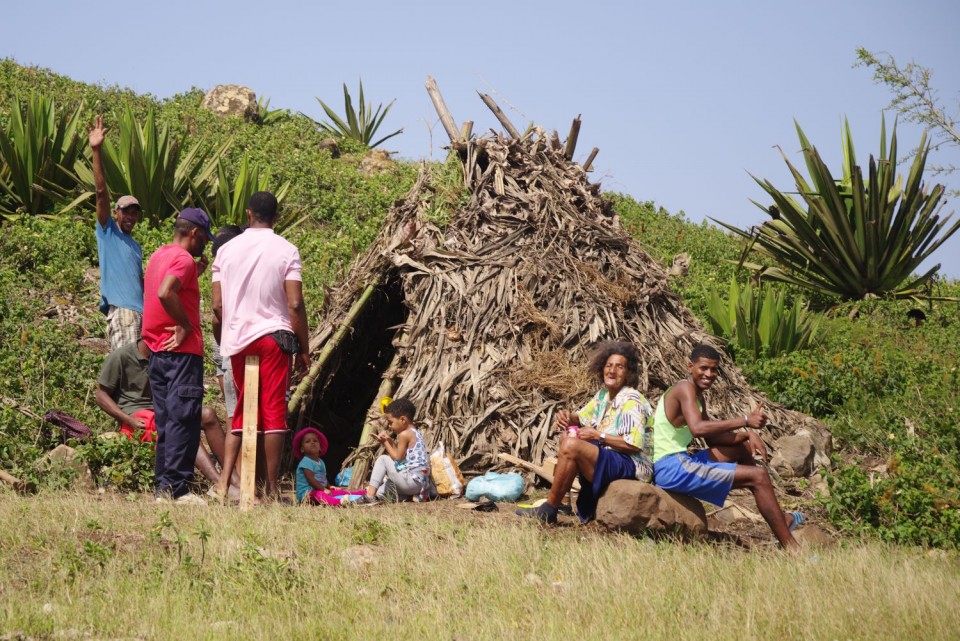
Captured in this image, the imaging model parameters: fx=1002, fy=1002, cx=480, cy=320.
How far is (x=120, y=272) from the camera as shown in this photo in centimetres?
739

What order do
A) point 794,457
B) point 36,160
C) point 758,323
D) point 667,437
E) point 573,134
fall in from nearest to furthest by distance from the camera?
point 667,437 → point 794,457 → point 573,134 → point 758,323 → point 36,160

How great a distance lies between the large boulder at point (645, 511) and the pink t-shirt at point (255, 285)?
90.0 inches

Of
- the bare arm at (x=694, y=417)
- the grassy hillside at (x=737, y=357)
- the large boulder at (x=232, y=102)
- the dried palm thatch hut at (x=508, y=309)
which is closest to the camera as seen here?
the bare arm at (x=694, y=417)

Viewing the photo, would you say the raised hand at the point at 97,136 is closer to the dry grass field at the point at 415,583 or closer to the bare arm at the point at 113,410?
the bare arm at the point at 113,410

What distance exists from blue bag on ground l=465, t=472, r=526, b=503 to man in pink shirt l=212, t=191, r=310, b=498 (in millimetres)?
1651

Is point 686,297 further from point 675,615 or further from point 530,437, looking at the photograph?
point 675,615

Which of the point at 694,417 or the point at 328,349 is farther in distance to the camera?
the point at 328,349

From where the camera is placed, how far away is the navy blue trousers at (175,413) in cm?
645

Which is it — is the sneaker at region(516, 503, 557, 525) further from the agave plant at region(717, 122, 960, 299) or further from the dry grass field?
the agave plant at region(717, 122, 960, 299)

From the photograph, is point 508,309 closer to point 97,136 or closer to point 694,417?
point 694,417

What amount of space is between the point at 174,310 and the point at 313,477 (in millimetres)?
1855

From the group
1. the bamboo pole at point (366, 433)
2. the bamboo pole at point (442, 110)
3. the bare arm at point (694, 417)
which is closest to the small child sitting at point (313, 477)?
the bamboo pole at point (366, 433)

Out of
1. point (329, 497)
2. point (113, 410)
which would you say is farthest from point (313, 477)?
point (113, 410)

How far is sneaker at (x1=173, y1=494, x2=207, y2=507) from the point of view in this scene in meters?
6.32
